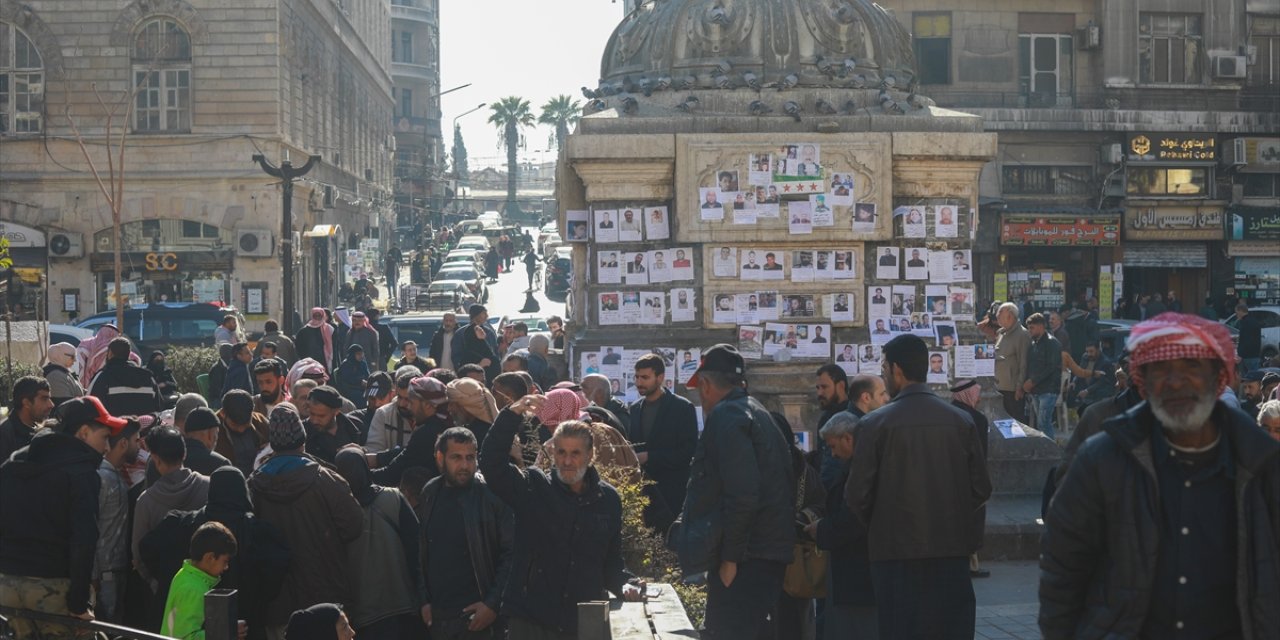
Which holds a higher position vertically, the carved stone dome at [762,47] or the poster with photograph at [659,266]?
the carved stone dome at [762,47]

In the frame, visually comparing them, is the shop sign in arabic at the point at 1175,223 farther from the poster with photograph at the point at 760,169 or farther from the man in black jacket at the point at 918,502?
the man in black jacket at the point at 918,502

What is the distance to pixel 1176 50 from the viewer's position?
42.1 meters

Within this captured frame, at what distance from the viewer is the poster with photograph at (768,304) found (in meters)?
13.0

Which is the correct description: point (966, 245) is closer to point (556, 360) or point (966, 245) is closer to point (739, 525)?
point (556, 360)

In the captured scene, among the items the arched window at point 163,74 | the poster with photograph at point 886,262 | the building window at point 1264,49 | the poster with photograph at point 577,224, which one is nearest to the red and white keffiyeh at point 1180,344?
the poster with photograph at point 886,262

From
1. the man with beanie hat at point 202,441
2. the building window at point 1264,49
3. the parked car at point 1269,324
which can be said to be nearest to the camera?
the man with beanie hat at point 202,441

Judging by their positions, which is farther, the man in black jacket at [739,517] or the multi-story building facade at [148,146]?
the multi-story building facade at [148,146]

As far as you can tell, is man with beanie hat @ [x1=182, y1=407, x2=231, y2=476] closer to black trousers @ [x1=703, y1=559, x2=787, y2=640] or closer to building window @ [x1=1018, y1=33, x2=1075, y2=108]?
black trousers @ [x1=703, y1=559, x2=787, y2=640]

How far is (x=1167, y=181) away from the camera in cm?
4159

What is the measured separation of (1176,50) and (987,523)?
34.2m

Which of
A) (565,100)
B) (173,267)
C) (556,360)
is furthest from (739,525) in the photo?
(565,100)

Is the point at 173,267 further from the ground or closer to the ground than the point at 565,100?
closer to the ground

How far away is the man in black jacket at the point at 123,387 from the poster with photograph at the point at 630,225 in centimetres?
409

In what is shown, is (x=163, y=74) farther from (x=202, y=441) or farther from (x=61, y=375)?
(x=202, y=441)
